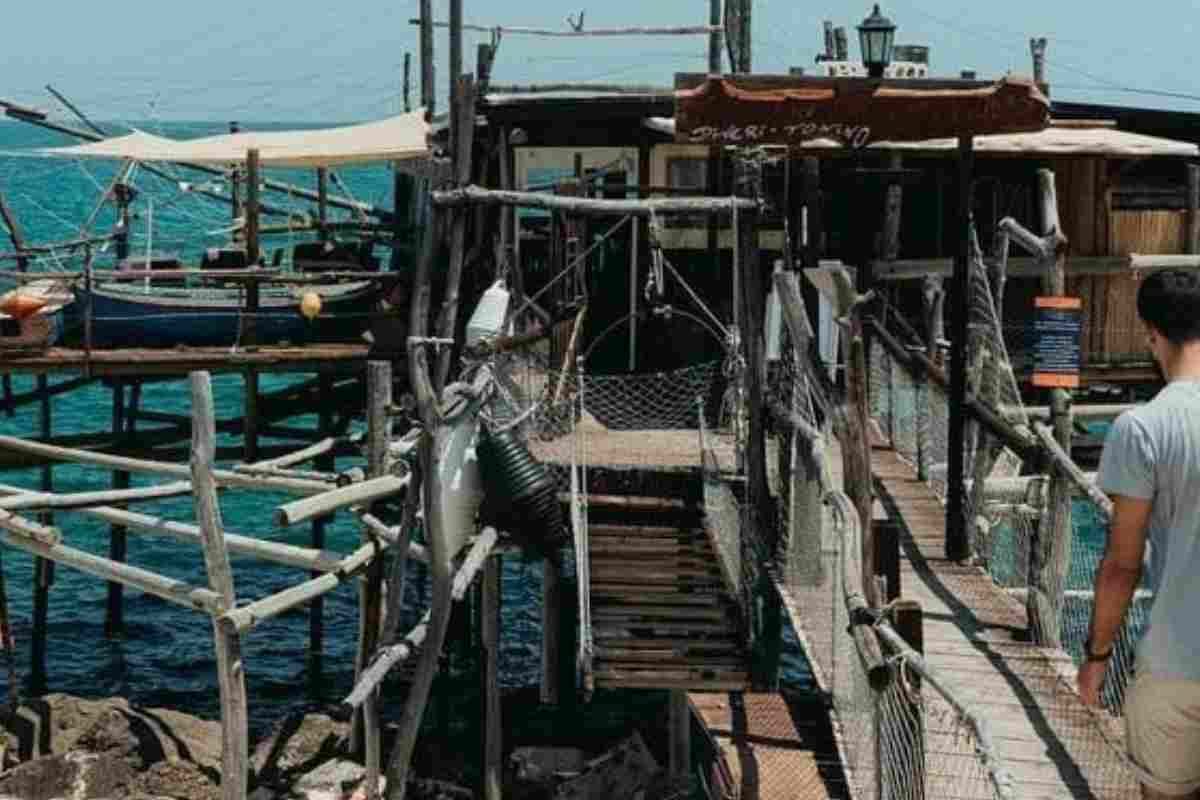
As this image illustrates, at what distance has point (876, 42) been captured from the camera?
473 inches

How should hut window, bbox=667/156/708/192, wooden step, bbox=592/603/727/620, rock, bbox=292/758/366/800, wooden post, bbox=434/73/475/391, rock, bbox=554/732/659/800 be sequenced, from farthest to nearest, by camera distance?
hut window, bbox=667/156/708/192
rock, bbox=554/732/659/800
rock, bbox=292/758/366/800
wooden step, bbox=592/603/727/620
wooden post, bbox=434/73/475/391

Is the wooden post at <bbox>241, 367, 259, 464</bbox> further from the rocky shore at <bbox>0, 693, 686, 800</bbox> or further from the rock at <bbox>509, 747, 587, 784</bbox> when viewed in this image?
the rock at <bbox>509, 747, 587, 784</bbox>

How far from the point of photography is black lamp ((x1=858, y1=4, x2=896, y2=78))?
12.0m

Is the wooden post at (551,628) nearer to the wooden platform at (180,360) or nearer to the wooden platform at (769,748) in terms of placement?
the wooden platform at (180,360)

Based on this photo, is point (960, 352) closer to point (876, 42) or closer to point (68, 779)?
point (876, 42)

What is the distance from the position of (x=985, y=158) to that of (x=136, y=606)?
12.8 metres

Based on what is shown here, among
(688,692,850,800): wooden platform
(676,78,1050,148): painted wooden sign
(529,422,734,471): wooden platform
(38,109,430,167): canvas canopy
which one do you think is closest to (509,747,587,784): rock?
(529,422,734,471): wooden platform

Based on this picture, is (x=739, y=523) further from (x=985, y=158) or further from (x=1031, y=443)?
(x=985, y=158)

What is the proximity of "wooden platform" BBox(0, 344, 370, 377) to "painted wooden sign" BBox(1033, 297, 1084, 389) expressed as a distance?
35.3 ft

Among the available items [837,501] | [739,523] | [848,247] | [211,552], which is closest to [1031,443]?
[837,501]

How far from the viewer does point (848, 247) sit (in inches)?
860

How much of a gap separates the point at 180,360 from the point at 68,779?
645 cm

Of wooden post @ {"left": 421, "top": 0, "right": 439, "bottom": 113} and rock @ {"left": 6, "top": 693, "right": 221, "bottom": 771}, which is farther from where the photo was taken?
Answer: wooden post @ {"left": 421, "top": 0, "right": 439, "bottom": 113}

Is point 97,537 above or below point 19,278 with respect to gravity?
below
